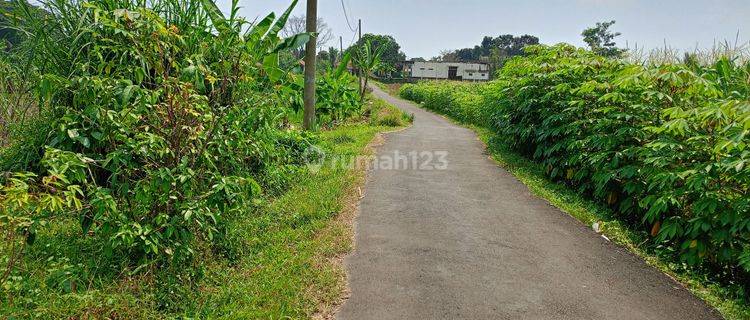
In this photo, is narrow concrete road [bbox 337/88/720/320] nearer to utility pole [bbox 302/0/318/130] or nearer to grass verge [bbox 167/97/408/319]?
grass verge [bbox 167/97/408/319]

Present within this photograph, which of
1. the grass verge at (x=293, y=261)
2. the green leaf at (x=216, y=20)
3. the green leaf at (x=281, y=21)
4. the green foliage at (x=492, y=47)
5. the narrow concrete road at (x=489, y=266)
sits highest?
the green foliage at (x=492, y=47)

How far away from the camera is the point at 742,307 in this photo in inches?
140

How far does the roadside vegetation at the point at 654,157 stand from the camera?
382cm

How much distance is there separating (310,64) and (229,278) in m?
7.09

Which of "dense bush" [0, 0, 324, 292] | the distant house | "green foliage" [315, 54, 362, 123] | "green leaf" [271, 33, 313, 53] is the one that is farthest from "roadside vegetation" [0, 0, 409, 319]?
the distant house

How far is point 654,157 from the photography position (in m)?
4.65

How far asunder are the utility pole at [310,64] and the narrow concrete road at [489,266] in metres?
4.35

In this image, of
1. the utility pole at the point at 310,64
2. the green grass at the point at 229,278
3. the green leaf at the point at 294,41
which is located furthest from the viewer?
the utility pole at the point at 310,64

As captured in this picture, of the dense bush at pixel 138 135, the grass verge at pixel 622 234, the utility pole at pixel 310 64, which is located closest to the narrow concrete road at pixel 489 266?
the grass verge at pixel 622 234

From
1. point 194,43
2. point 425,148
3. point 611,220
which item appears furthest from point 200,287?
point 425,148

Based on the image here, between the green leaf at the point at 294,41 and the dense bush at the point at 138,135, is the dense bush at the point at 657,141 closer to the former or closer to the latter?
the dense bush at the point at 138,135

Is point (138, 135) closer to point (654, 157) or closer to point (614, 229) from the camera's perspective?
point (654, 157)

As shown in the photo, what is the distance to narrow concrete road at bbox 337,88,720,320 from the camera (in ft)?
11.4

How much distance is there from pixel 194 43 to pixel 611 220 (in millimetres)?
5136
